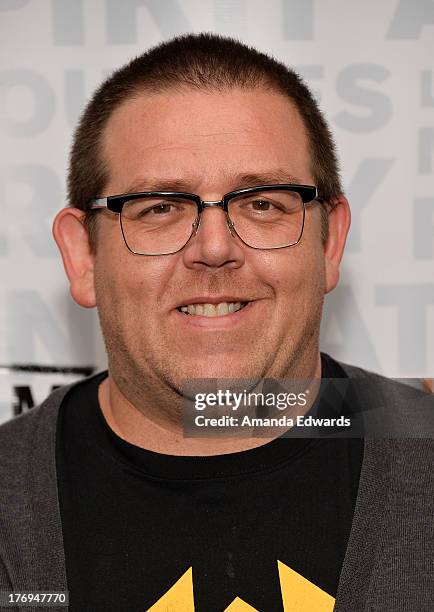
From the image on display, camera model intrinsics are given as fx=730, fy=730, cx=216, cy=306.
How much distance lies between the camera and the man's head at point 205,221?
131 cm

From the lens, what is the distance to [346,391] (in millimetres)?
1463

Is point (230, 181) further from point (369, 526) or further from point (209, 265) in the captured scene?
point (369, 526)

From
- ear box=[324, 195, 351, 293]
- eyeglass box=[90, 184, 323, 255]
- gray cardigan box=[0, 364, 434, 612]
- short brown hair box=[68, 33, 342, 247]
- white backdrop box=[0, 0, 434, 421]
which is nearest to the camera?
gray cardigan box=[0, 364, 434, 612]

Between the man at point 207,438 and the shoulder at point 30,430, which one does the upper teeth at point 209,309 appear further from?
the shoulder at point 30,430

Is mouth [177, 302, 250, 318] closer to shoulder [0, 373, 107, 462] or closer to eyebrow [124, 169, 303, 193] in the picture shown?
eyebrow [124, 169, 303, 193]

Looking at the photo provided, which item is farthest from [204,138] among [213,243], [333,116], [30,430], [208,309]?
[30,430]

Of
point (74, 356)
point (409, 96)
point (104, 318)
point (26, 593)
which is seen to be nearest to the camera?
point (26, 593)

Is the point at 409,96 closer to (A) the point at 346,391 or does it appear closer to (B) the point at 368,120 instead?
(B) the point at 368,120

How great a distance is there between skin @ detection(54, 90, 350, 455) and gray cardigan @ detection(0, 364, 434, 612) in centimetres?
20

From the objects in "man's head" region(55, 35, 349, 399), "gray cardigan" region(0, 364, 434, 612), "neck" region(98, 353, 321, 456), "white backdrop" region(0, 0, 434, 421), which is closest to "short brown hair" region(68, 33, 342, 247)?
"man's head" region(55, 35, 349, 399)

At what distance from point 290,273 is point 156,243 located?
0.82ft

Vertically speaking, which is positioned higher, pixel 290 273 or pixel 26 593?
pixel 290 273

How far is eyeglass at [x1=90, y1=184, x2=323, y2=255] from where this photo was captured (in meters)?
1.30

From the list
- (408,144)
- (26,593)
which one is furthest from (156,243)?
(408,144)
